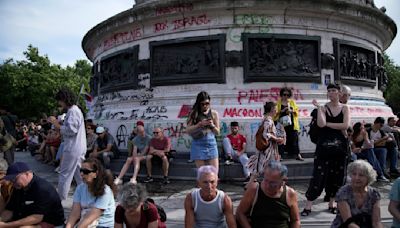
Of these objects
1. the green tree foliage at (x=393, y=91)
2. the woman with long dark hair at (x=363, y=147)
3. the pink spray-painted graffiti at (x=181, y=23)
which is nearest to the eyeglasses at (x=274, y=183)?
the woman with long dark hair at (x=363, y=147)

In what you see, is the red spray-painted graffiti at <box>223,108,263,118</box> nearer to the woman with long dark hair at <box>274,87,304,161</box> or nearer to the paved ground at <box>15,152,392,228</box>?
the woman with long dark hair at <box>274,87,304,161</box>

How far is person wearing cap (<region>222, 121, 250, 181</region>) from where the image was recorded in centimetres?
818

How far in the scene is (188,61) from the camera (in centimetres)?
1001

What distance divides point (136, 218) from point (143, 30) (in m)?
8.41

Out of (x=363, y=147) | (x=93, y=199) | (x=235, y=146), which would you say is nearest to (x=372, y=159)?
(x=363, y=147)

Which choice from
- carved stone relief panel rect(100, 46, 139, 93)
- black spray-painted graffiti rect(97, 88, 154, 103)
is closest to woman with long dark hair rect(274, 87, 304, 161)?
black spray-painted graffiti rect(97, 88, 154, 103)

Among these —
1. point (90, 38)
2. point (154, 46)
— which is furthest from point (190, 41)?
point (90, 38)

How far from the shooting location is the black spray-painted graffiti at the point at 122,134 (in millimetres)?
10484

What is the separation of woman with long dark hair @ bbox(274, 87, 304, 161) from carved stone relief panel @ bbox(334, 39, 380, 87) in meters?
3.01

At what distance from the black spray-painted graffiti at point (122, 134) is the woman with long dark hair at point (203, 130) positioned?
485cm

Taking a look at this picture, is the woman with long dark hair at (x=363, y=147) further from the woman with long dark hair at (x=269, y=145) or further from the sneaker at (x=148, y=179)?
the sneaker at (x=148, y=179)

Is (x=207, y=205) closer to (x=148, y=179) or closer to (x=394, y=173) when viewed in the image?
(x=148, y=179)

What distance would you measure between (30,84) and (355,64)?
39861 millimetres

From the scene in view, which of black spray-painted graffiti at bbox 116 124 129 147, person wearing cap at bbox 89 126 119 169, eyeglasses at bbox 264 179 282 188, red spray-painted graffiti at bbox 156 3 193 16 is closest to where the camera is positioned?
eyeglasses at bbox 264 179 282 188
